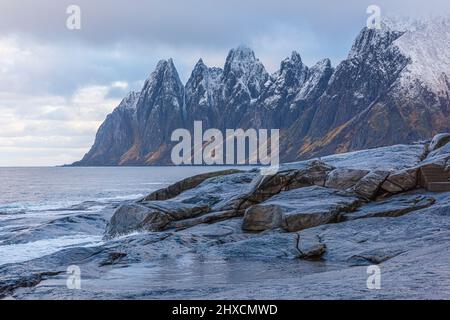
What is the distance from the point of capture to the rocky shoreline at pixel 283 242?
1230cm

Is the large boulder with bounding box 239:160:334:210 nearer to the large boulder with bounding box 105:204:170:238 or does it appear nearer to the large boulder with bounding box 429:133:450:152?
the large boulder with bounding box 105:204:170:238

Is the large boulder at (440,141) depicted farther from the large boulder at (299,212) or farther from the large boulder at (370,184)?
the large boulder at (299,212)

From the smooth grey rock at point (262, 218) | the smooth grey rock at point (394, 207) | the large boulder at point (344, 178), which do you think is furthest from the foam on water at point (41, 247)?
the smooth grey rock at point (394, 207)

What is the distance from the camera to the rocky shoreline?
484 inches

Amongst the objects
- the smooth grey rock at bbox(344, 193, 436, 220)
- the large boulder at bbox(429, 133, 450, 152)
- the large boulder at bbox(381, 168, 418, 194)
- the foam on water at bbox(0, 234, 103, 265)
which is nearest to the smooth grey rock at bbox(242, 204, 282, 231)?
the smooth grey rock at bbox(344, 193, 436, 220)

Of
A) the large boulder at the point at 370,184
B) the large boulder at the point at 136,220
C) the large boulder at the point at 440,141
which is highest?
the large boulder at the point at 440,141

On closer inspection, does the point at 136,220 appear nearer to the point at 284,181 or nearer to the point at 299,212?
the point at 284,181

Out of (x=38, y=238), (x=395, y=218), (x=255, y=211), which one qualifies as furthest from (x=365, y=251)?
(x=38, y=238)

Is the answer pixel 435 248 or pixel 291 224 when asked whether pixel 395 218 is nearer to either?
pixel 291 224

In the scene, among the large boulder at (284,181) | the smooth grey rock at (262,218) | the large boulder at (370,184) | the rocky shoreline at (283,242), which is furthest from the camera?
the large boulder at (284,181)

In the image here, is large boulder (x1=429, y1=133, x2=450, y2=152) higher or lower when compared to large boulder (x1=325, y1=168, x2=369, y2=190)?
higher
